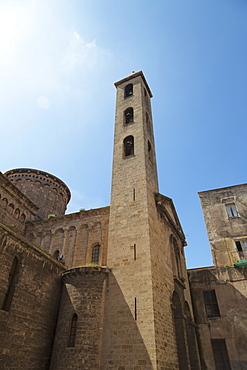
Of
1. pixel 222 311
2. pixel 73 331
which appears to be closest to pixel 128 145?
pixel 73 331

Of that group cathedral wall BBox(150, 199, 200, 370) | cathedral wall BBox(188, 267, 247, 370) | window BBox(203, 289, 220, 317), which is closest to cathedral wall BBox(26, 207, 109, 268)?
cathedral wall BBox(150, 199, 200, 370)

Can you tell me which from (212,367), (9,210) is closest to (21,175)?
(9,210)

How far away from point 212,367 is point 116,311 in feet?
28.3

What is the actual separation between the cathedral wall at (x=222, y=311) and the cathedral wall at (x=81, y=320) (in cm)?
884

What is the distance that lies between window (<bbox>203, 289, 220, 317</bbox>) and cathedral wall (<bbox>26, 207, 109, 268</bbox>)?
791 cm

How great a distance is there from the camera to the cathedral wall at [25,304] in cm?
1038

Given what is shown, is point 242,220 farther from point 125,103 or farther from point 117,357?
point 117,357

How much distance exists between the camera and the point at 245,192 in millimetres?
23203

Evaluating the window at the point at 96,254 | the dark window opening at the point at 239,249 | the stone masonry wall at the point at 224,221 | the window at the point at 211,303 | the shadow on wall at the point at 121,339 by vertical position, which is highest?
the stone masonry wall at the point at 224,221

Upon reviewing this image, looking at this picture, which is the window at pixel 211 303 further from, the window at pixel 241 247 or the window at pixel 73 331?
the window at pixel 73 331

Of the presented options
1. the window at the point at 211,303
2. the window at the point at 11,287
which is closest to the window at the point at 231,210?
the window at the point at 211,303

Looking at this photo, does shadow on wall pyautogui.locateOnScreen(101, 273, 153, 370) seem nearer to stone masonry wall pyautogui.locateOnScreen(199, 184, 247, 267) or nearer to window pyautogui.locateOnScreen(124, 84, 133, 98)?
stone masonry wall pyautogui.locateOnScreen(199, 184, 247, 267)

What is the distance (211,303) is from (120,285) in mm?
8959

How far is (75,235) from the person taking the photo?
63.0 feet
